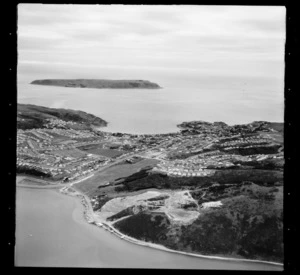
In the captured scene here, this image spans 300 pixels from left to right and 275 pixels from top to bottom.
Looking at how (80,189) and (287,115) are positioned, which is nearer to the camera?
(287,115)

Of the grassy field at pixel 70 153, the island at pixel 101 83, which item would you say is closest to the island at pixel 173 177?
the grassy field at pixel 70 153

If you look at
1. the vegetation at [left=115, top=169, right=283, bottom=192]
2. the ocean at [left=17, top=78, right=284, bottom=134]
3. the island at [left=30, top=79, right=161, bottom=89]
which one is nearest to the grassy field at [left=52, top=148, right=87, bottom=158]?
the ocean at [left=17, top=78, right=284, bottom=134]

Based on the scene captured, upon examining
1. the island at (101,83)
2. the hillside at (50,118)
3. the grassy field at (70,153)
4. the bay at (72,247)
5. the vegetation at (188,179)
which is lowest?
the bay at (72,247)

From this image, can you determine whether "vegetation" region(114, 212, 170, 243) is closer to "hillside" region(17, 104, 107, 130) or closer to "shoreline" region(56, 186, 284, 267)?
"shoreline" region(56, 186, 284, 267)

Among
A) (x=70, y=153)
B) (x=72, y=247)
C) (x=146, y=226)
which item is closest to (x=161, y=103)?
(x=70, y=153)

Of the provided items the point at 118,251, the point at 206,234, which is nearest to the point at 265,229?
the point at 206,234

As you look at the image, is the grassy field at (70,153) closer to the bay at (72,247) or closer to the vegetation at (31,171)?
the vegetation at (31,171)

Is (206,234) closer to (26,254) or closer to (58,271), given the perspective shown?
(58,271)
